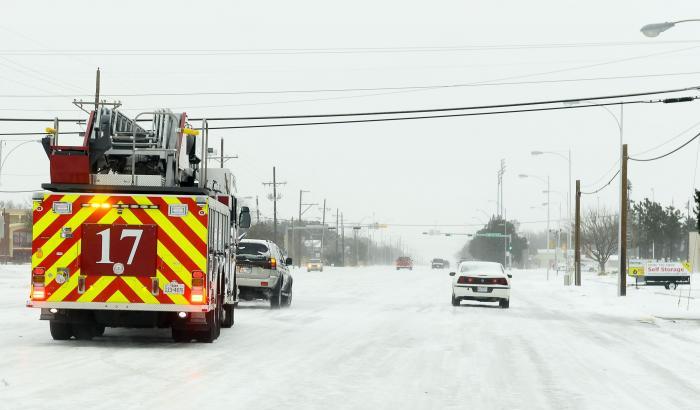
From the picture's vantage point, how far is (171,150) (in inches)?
622

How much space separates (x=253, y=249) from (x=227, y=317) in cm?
684

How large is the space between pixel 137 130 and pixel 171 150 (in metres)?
1.53

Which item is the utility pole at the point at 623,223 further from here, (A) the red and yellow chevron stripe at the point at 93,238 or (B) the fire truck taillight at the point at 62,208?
(B) the fire truck taillight at the point at 62,208

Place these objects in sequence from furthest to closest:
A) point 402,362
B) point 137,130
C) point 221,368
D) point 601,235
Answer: point 601,235 → point 137,130 → point 402,362 → point 221,368

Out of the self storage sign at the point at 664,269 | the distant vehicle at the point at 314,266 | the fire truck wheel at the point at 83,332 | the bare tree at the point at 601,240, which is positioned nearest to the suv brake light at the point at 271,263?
the fire truck wheel at the point at 83,332

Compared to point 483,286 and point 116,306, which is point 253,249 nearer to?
point 483,286

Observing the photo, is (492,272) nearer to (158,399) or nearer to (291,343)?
(291,343)

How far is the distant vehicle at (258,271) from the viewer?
84.9 feet

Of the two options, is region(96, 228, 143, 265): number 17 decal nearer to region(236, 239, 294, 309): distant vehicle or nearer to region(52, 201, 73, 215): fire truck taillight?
region(52, 201, 73, 215): fire truck taillight

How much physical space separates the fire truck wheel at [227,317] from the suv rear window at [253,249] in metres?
6.47

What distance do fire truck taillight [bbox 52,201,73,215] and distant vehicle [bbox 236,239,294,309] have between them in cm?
1132

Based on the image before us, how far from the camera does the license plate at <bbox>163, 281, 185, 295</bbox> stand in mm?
14758

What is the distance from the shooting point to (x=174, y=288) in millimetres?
14766

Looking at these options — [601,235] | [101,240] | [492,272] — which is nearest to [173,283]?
[101,240]
